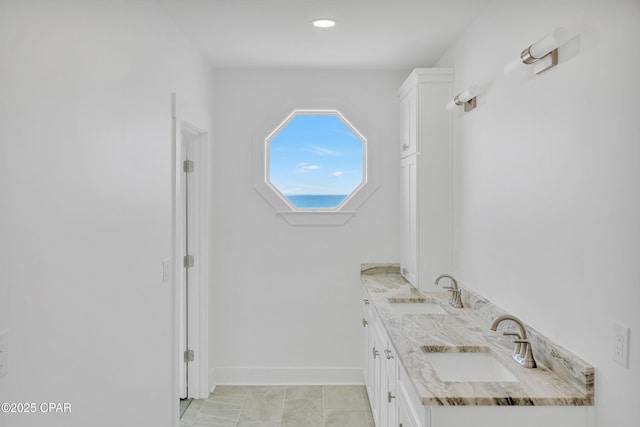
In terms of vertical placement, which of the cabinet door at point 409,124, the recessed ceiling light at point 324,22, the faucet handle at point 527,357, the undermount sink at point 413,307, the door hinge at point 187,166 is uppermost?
the recessed ceiling light at point 324,22

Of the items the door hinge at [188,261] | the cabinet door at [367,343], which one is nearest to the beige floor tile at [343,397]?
the cabinet door at [367,343]

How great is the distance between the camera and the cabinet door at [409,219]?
11.6 feet

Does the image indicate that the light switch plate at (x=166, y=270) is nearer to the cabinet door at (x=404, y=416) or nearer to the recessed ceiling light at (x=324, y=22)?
the cabinet door at (x=404, y=416)

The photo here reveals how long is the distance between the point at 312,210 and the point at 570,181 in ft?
8.19

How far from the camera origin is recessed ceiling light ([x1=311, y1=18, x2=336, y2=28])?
2.99m

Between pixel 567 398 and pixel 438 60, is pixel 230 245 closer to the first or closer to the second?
pixel 438 60

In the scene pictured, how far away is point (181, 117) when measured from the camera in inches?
123

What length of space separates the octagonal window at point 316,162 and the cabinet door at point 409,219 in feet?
3.39

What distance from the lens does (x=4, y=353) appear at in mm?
1418

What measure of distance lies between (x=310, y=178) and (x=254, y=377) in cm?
258

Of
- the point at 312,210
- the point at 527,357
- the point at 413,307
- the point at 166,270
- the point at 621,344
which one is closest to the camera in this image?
the point at 621,344

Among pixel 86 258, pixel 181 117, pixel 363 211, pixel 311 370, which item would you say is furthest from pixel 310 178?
pixel 86 258

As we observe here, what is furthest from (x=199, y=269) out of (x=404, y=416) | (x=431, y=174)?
(x=404, y=416)

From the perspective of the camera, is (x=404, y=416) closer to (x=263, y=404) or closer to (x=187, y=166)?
(x=263, y=404)
